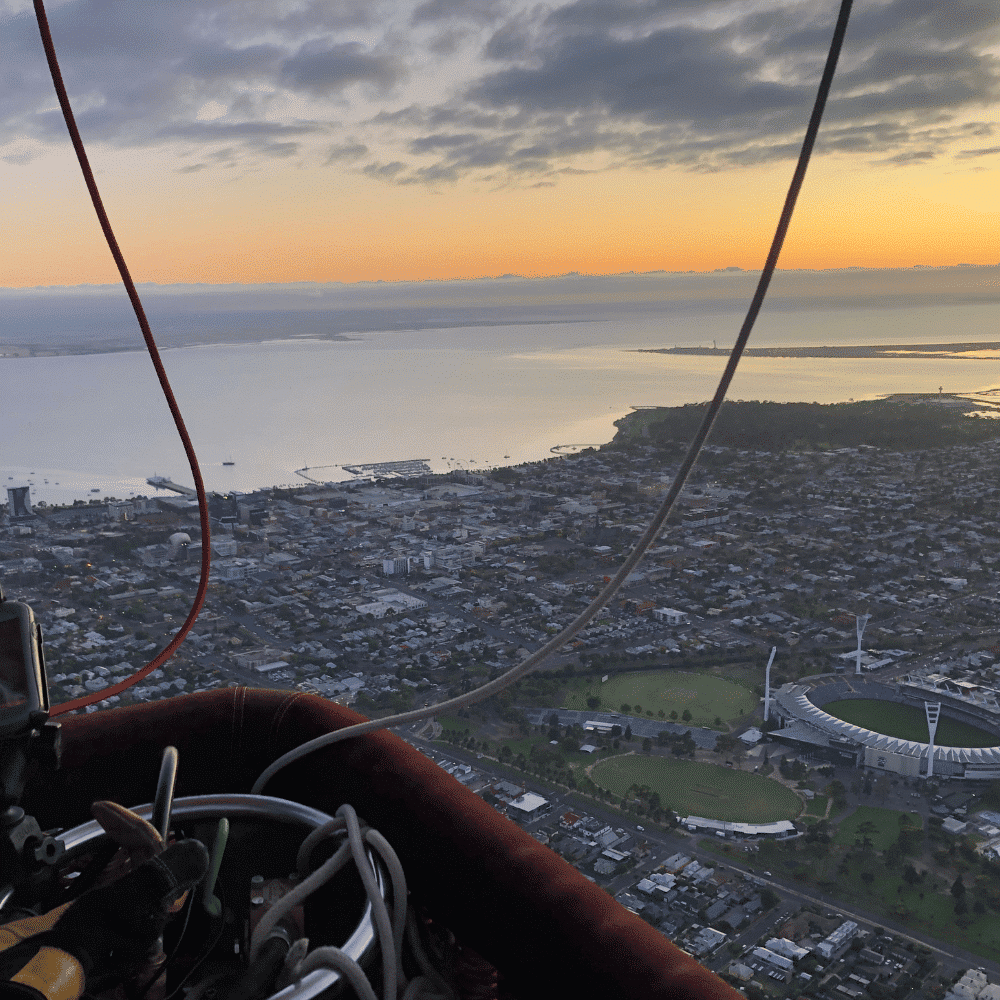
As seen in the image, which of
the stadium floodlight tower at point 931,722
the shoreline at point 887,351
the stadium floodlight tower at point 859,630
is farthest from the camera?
the shoreline at point 887,351

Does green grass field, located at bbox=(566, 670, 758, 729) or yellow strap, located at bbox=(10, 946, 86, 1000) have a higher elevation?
yellow strap, located at bbox=(10, 946, 86, 1000)

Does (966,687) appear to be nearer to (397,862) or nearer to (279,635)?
(279,635)

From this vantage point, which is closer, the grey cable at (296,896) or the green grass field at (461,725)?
the grey cable at (296,896)

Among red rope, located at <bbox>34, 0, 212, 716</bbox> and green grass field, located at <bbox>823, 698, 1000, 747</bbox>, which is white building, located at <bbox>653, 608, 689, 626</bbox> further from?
red rope, located at <bbox>34, 0, 212, 716</bbox>

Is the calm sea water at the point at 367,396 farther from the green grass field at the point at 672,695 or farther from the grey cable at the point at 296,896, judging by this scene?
the grey cable at the point at 296,896

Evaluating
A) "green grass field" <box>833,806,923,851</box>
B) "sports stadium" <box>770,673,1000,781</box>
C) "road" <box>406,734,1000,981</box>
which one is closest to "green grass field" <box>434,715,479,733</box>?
"road" <box>406,734,1000,981</box>

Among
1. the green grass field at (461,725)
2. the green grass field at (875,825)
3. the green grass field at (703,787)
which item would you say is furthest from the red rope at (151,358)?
the green grass field at (875,825)
